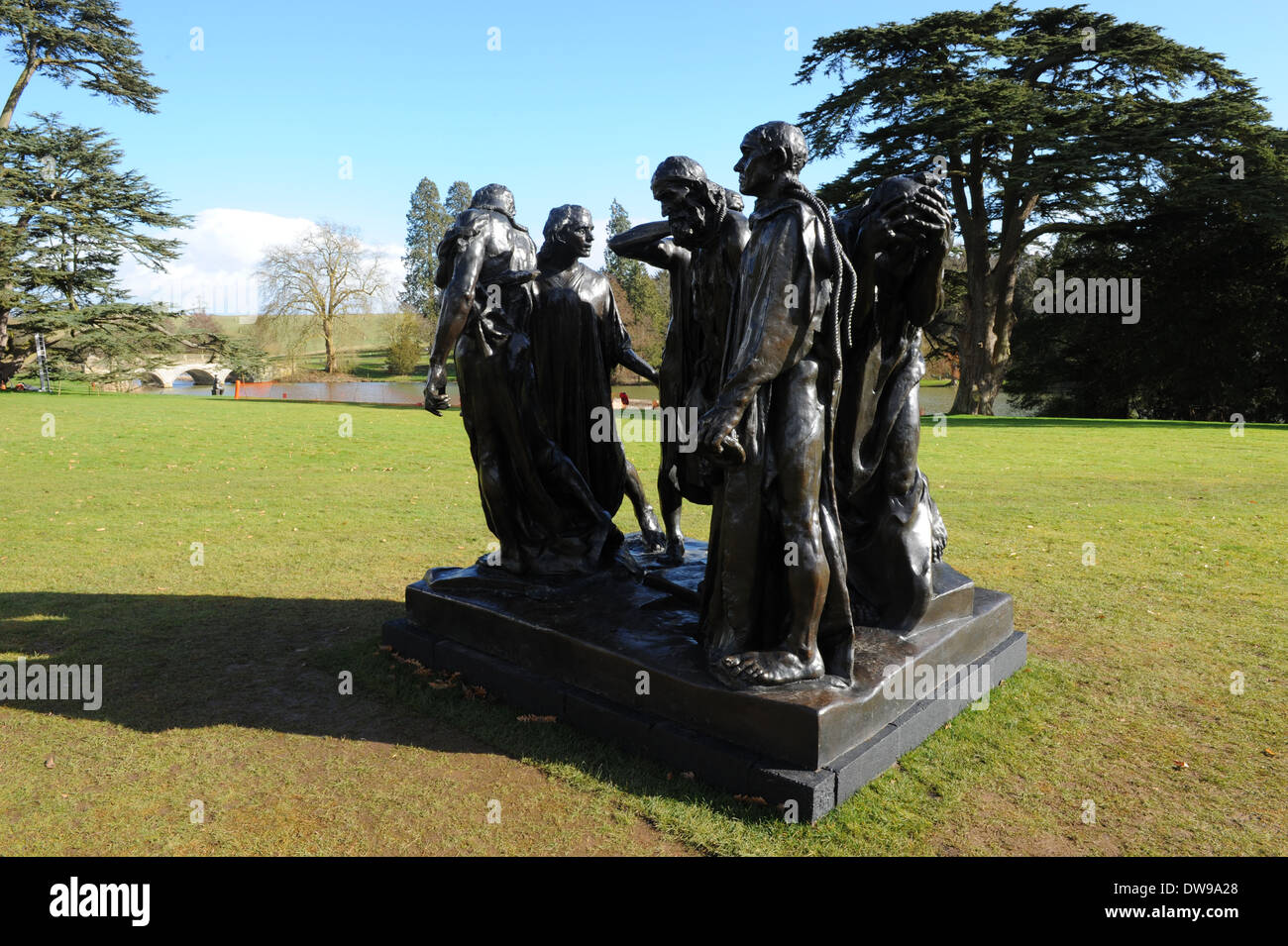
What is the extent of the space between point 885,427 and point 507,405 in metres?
2.33

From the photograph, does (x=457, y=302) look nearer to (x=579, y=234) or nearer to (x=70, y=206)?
(x=579, y=234)

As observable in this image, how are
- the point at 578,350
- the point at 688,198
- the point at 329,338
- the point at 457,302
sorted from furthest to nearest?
the point at 329,338, the point at 578,350, the point at 457,302, the point at 688,198

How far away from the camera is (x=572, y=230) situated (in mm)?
5812

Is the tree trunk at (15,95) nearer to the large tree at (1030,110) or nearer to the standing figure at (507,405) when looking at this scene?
the large tree at (1030,110)

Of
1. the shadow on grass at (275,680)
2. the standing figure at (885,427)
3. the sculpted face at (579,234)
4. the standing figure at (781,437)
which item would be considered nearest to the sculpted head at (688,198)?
the standing figure at (781,437)

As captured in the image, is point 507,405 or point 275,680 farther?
point 507,405

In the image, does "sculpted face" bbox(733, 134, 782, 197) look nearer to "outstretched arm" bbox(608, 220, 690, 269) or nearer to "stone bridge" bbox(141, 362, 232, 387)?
"outstretched arm" bbox(608, 220, 690, 269)

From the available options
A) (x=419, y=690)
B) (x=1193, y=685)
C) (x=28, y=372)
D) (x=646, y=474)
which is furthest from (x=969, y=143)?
(x=28, y=372)

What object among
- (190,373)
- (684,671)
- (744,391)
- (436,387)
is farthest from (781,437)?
(190,373)

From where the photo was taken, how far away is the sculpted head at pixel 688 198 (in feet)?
15.0

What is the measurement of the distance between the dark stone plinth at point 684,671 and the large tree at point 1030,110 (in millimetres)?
24757

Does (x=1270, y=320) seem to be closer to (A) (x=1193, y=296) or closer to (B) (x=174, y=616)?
(A) (x=1193, y=296)

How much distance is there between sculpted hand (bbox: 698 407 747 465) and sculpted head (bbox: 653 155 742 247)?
1248mm

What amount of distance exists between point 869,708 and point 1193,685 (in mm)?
2655
